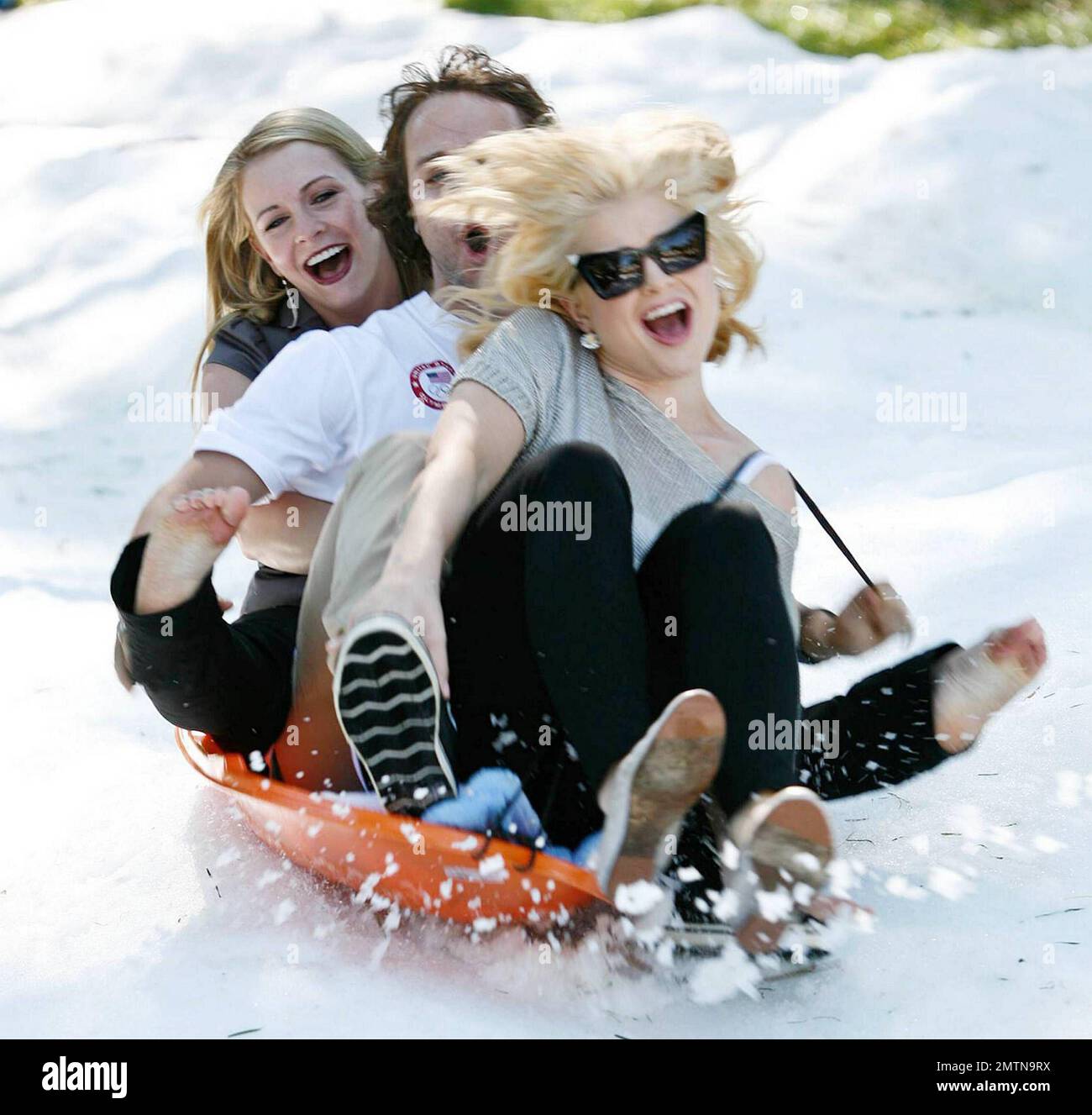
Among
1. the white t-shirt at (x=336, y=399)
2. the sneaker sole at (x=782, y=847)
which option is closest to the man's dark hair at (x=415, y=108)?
the white t-shirt at (x=336, y=399)

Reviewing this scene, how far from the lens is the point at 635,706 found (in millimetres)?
1376

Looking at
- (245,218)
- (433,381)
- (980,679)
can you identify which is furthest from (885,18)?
(980,679)

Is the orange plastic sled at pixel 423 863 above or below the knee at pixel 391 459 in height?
below

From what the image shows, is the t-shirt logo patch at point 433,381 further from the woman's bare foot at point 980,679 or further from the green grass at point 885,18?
the green grass at point 885,18

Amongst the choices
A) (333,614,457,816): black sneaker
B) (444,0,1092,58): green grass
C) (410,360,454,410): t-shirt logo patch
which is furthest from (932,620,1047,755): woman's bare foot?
(444,0,1092,58): green grass

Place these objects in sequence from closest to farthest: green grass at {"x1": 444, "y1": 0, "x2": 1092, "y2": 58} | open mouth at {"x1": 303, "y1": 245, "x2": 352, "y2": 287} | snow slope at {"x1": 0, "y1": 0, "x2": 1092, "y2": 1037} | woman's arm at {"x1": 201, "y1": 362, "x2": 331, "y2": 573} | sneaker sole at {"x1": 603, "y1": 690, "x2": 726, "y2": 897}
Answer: sneaker sole at {"x1": 603, "y1": 690, "x2": 726, "y2": 897}
snow slope at {"x1": 0, "y1": 0, "x2": 1092, "y2": 1037}
woman's arm at {"x1": 201, "y1": 362, "x2": 331, "y2": 573}
open mouth at {"x1": 303, "y1": 245, "x2": 352, "y2": 287}
green grass at {"x1": 444, "y1": 0, "x2": 1092, "y2": 58}

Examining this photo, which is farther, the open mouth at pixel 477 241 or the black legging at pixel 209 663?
the open mouth at pixel 477 241

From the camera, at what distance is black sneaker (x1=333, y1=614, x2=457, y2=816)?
1.35 meters

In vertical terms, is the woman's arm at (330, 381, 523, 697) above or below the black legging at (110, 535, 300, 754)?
above

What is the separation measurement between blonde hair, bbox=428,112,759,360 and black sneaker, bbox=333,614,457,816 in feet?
1.51

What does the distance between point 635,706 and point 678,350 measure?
1.35ft

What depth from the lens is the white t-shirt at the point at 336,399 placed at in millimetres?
1754

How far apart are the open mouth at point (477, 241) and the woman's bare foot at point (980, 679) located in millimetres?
754

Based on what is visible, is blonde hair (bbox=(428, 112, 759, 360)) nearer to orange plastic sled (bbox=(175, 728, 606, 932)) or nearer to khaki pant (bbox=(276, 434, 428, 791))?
khaki pant (bbox=(276, 434, 428, 791))
